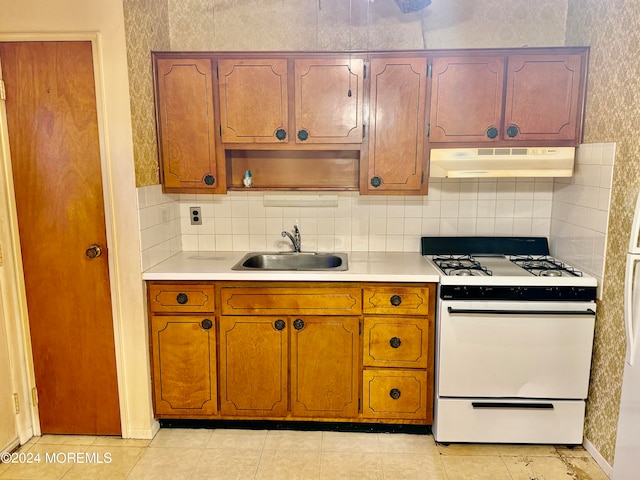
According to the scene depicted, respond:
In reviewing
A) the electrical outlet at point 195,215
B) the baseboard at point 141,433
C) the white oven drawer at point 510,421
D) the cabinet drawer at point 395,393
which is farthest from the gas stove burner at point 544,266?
the baseboard at point 141,433

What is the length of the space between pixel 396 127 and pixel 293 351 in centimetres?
137

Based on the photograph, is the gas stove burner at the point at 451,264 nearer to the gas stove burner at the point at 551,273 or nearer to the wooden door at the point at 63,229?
the gas stove burner at the point at 551,273

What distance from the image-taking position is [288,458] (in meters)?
2.42

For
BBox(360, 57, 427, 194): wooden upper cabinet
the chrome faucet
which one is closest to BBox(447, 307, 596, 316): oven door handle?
BBox(360, 57, 427, 194): wooden upper cabinet

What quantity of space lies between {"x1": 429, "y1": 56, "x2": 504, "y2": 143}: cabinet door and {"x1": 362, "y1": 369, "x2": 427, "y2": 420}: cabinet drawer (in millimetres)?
1318

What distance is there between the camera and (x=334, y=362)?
2547mm

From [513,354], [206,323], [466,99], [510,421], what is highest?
[466,99]

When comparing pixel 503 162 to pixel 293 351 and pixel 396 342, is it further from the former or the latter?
pixel 293 351

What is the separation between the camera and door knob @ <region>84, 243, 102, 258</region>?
242 cm

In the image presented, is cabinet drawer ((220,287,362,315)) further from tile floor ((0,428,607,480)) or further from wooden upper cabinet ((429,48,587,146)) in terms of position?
wooden upper cabinet ((429,48,587,146))

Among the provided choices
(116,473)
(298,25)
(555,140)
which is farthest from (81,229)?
(555,140)

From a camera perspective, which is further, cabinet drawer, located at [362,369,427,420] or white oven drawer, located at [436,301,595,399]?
cabinet drawer, located at [362,369,427,420]

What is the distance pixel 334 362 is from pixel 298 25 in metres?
2.03

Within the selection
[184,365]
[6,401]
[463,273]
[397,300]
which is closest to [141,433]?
[184,365]
